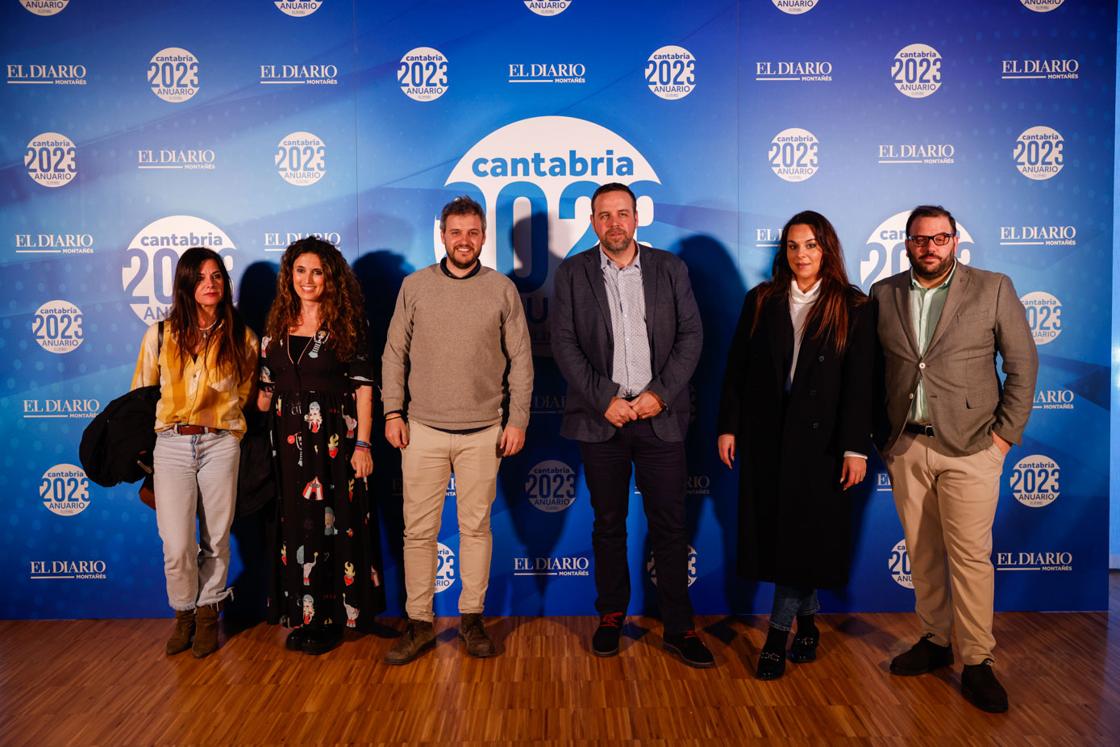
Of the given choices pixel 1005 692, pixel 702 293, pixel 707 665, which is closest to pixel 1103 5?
pixel 702 293

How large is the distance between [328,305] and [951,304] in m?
2.57

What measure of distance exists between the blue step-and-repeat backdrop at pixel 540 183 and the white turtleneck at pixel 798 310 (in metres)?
0.69

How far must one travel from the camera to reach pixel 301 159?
12.3 feet

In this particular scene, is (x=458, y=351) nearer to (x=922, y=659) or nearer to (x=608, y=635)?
(x=608, y=635)

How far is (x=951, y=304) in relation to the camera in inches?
114

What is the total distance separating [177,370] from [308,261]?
76 cm

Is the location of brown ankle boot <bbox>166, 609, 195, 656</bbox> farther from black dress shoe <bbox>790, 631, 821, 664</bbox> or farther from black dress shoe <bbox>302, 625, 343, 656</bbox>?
black dress shoe <bbox>790, 631, 821, 664</bbox>

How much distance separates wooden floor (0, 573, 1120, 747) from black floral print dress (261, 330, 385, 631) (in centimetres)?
25

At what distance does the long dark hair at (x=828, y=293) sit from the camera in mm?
2973

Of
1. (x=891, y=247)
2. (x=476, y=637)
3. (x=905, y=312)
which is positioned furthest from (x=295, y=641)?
(x=891, y=247)

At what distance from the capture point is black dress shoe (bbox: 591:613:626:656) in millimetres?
3316

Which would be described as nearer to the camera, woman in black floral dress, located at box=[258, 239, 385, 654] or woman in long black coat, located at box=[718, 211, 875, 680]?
woman in long black coat, located at box=[718, 211, 875, 680]

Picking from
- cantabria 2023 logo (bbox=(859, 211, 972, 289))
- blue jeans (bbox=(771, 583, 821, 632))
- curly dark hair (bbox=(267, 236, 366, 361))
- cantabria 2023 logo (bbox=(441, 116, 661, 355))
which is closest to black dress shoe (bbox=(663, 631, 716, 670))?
blue jeans (bbox=(771, 583, 821, 632))

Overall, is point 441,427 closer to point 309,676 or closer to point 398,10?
point 309,676
